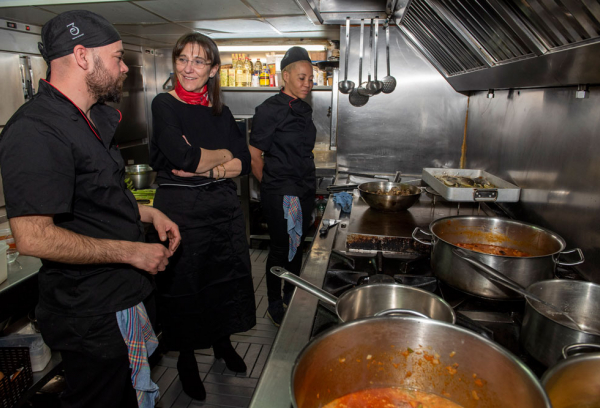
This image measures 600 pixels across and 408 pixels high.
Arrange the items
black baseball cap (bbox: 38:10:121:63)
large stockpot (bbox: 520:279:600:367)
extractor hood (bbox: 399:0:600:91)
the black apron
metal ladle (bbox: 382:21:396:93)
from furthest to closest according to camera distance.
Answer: metal ladle (bbox: 382:21:396:93) → the black apron → black baseball cap (bbox: 38:10:121:63) → extractor hood (bbox: 399:0:600:91) → large stockpot (bbox: 520:279:600:367)

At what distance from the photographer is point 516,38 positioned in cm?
143

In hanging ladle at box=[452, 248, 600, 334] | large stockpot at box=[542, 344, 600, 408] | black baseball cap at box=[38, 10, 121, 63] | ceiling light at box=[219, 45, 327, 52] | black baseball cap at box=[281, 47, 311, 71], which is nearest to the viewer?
large stockpot at box=[542, 344, 600, 408]

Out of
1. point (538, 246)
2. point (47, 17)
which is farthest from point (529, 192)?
point (47, 17)

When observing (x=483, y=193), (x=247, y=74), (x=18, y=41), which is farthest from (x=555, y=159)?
(x=18, y=41)

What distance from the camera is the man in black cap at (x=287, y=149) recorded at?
265 cm

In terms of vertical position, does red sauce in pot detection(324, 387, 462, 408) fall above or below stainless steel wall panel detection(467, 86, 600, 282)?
below

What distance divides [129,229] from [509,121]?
2.06 m

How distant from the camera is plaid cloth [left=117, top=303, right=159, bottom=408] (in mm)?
1338

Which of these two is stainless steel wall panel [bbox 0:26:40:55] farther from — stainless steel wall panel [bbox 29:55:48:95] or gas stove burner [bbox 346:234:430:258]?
gas stove burner [bbox 346:234:430:258]

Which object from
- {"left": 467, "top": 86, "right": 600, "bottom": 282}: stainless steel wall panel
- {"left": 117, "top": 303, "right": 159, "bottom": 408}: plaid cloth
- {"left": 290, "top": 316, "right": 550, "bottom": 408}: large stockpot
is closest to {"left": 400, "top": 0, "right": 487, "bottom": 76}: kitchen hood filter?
{"left": 467, "top": 86, "right": 600, "bottom": 282}: stainless steel wall panel

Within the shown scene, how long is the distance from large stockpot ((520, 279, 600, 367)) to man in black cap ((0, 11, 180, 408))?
3.67 ft

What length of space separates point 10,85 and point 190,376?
273 cm

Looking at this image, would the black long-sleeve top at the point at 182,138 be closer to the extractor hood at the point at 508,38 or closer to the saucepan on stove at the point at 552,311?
the extractor hood at the point at 508,38

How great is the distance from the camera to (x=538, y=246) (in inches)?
57.3
